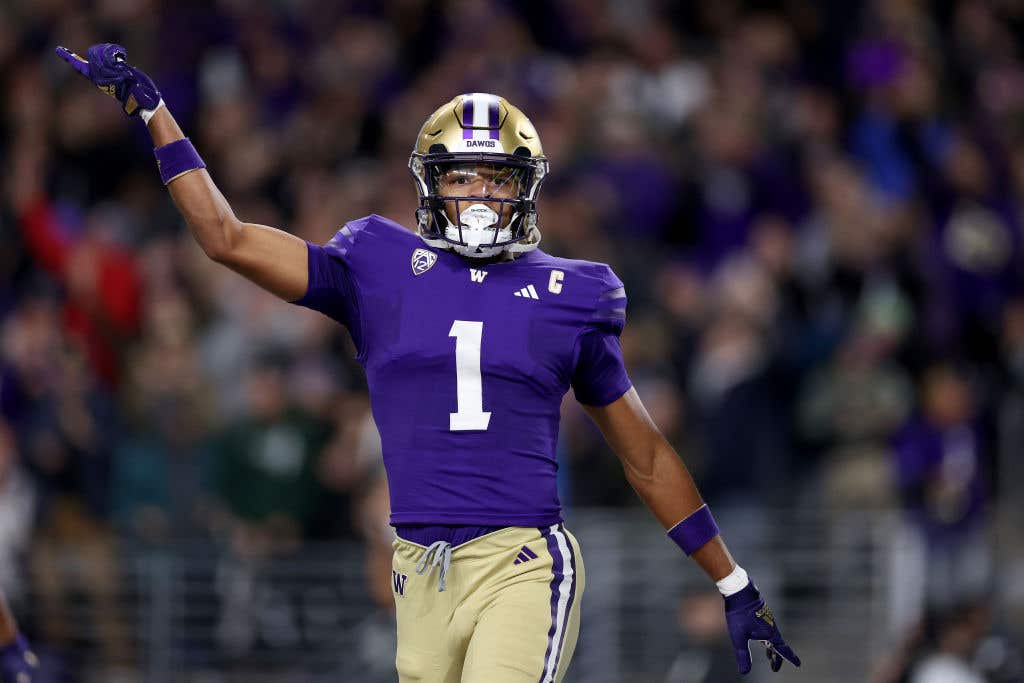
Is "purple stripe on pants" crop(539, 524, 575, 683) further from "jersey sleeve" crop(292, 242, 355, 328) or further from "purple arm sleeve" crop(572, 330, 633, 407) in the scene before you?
"jersey sleeve" crop(292, 242, 355, 328)

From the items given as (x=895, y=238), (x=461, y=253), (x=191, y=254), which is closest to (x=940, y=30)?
(x=895, y=238)

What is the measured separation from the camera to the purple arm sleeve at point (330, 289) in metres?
4.93

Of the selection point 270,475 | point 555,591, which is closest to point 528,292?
point 555,591

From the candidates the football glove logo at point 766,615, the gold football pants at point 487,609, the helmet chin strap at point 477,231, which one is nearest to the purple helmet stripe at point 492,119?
the helmet chin strap at point 477,231

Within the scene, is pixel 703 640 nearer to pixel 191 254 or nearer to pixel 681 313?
pixel 681 313

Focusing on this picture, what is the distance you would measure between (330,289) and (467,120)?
612 mm

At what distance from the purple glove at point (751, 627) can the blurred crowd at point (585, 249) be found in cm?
374

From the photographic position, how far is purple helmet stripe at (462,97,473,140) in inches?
200

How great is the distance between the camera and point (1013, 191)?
1175 cm

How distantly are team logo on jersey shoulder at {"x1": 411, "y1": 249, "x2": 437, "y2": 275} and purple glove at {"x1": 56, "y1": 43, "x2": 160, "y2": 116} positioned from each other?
802mm

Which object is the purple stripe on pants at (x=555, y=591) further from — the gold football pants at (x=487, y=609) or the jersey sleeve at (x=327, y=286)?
the jersey sleeve at (x=327, y=286)

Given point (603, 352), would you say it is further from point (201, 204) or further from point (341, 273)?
point (201, 204)

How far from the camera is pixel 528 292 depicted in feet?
16.4

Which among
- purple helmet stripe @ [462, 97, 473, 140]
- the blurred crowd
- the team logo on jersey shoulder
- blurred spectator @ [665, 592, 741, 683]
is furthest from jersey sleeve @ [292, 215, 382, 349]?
the blurred crowd
